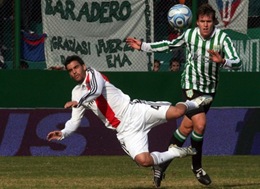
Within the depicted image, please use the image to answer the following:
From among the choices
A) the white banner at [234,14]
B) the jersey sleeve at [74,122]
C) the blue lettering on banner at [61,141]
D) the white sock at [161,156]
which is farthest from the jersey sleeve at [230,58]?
the white banner at [234,14]

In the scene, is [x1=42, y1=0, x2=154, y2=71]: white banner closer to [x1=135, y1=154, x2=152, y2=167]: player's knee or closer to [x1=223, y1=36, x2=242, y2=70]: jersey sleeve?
[x1=223, y1=36, x2=242, y2=70]: jersey sleeve

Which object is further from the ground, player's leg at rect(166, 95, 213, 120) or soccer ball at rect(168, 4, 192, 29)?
soccer ball at rect(168, 4, 192, 29)

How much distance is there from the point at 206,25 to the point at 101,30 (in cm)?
776

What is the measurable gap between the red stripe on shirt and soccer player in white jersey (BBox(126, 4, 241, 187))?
113 centimetres

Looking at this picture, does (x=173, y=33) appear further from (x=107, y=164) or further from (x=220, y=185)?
(x=220, y=185)

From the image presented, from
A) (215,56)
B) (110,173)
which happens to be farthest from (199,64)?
(110,173)

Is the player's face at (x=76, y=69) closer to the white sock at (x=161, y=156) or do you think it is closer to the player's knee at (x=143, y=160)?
the player's knee at (x=143, y=160)

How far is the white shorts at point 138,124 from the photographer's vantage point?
13117 mm

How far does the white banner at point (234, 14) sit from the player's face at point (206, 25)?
7670 mm

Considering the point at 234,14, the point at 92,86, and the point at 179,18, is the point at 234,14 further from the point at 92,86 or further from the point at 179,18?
the point at 92,86

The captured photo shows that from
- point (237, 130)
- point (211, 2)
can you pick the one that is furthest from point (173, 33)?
point (237, 130)

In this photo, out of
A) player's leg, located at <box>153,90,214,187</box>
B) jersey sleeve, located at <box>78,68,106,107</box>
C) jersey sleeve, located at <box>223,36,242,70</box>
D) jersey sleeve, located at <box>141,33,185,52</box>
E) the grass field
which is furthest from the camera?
jersey sleeve, located at <box>141,33,185,52</box>

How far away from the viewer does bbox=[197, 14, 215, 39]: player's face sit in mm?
14070

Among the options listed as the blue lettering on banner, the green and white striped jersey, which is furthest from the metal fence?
the green and white striped jersey
